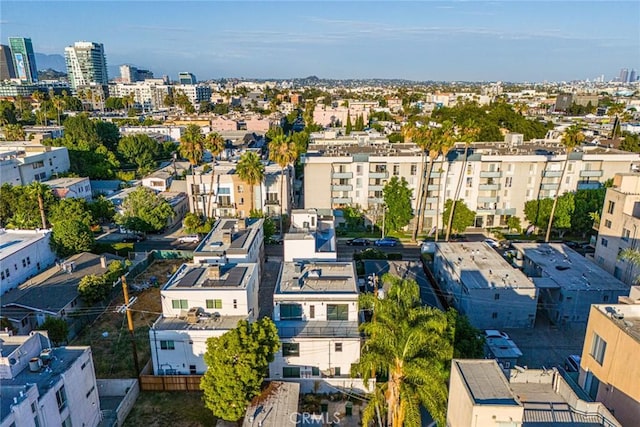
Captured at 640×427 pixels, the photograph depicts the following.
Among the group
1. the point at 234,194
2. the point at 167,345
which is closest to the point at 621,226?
the point at 167,345

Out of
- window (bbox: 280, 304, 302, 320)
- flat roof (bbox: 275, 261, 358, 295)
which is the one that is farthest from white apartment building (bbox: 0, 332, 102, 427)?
flat roof (bbox: 275, 261, 358, 295)

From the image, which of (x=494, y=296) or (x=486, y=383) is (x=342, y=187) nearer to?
(x=494, y=296)

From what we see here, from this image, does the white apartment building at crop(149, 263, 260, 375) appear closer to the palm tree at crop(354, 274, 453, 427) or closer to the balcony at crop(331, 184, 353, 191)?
the palm tree at crop(354, 274, 453, 427)

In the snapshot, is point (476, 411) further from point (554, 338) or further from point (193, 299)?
point (554, 338)

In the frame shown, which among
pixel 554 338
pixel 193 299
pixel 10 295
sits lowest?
pixel 554 338

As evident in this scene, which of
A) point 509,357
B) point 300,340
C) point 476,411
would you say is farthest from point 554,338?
point 476,411

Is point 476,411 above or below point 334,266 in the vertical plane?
above
